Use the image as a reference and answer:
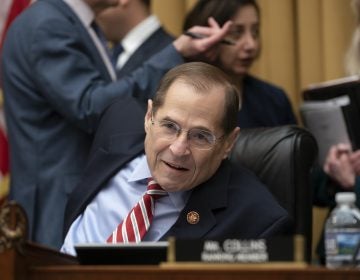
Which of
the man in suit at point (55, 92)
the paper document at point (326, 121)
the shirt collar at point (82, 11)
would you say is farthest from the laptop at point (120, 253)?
the paper document at point (326, 121)

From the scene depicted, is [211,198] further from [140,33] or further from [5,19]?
[5,19]

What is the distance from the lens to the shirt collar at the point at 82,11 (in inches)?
144

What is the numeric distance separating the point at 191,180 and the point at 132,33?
5.21 feet

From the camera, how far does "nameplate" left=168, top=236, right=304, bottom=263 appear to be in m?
1.87

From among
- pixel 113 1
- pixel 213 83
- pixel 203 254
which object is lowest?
pixel 203 254

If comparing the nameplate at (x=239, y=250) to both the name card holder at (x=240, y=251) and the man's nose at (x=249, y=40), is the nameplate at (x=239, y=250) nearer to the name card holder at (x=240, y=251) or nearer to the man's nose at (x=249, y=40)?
the name card holder at (x=240, y=251)

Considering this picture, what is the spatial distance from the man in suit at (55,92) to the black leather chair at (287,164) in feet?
1.92

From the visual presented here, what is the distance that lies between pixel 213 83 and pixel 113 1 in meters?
1.22

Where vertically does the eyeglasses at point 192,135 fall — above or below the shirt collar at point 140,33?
below

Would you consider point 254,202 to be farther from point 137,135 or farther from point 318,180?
point 318,180

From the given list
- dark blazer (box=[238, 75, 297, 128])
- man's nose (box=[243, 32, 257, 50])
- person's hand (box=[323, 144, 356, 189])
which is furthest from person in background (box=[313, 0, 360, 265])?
man's nose (box=[243, 32, 257, 50])

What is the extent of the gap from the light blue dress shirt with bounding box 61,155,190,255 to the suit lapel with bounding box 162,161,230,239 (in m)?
0.08

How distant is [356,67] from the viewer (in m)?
4.16

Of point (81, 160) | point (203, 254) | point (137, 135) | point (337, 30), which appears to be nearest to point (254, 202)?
point (137, 135)
